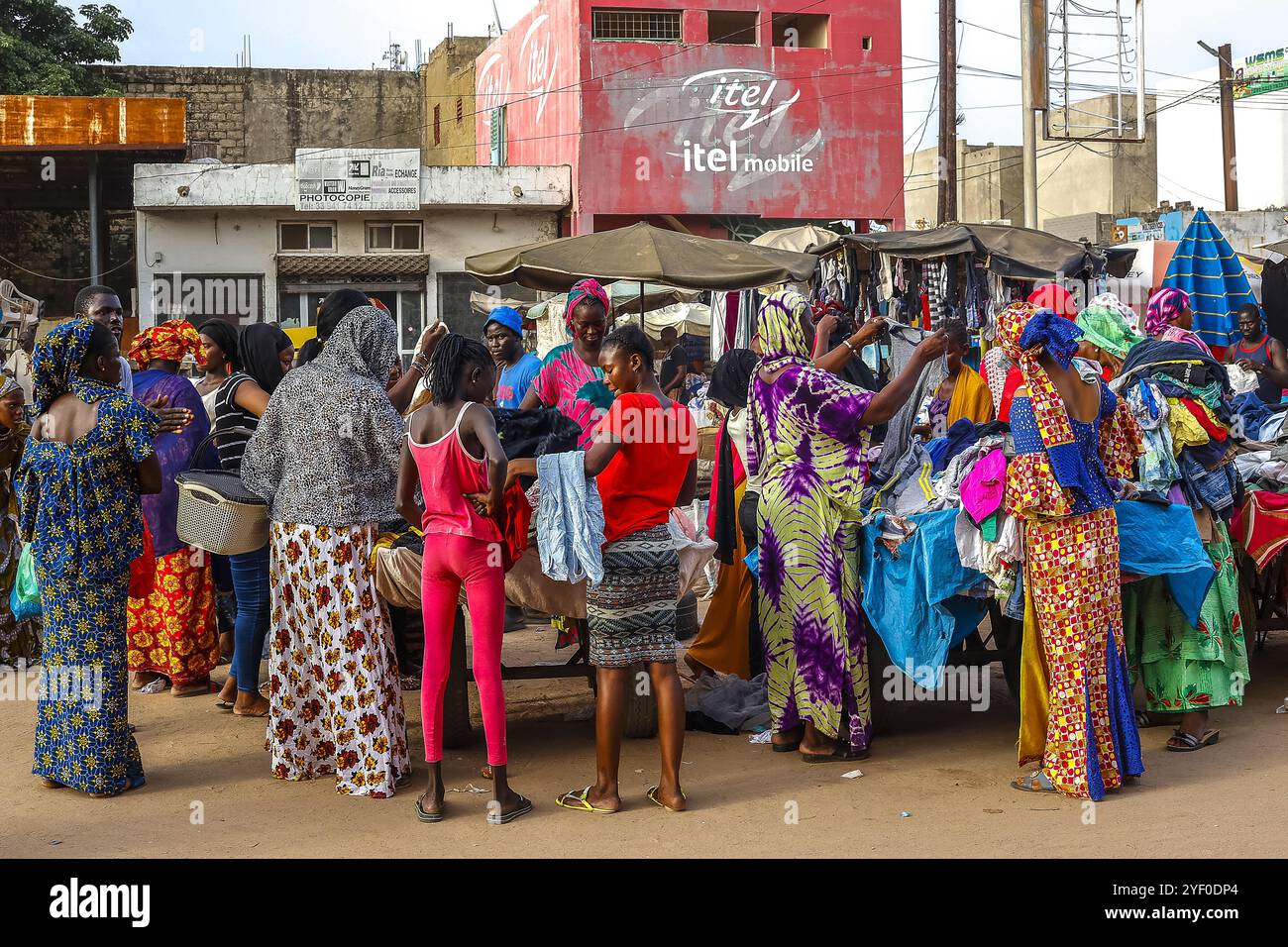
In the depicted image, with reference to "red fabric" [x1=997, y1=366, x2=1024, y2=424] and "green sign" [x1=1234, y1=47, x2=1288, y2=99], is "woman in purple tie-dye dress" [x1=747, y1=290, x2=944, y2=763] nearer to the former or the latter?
"red fabric" [x1=997, y1=366, x2=1024, y2=424]

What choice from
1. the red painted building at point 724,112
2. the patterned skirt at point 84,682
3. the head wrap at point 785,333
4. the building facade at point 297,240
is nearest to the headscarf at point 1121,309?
the head wrap at point 785,333

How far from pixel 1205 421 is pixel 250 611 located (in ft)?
15.1

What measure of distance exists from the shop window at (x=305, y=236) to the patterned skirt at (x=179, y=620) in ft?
56.3

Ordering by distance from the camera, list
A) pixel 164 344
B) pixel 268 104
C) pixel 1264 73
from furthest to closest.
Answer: pixel 1264 73 → pixel 268 104 → pixel 164 344

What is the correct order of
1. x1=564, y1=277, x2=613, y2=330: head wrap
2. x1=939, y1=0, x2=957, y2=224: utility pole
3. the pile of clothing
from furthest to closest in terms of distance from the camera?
x1=939, y1=0, x2=957, y2=224: utility pole < x1=564, y1=277, x2=613, y2=330: head wrap < the pile of clothing

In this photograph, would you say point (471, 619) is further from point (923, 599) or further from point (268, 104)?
point (268, 104)

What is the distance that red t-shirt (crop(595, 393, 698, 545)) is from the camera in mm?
4895

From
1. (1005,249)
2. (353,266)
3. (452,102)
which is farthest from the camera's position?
(452,102)

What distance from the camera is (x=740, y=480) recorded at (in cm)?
696

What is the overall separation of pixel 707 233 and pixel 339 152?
264 inches

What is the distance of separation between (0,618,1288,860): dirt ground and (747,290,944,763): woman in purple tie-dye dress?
27 centimetres

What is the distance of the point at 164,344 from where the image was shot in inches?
273

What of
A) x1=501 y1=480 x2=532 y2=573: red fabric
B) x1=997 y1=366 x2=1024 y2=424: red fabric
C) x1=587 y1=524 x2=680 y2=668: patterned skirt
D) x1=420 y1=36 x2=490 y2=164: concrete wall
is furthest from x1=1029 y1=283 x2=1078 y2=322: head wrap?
x1=420 y1=36 x2=490 y2=164: concrete wall

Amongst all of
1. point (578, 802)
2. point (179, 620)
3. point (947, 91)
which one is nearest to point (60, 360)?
point (179, 620)
